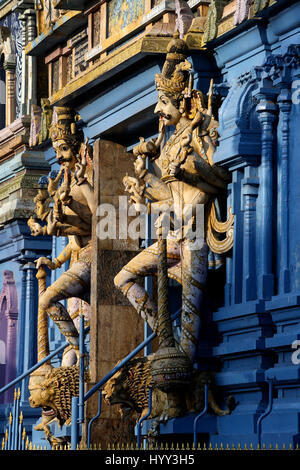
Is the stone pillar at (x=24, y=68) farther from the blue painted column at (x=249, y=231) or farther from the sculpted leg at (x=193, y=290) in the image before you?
the blue painted column at (x=249, y=231)

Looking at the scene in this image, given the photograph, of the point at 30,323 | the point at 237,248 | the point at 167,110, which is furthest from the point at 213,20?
the point at 30,323

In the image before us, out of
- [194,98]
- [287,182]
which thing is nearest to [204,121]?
[194,98]

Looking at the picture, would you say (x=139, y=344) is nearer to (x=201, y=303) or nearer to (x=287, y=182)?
(x=201, y=303)

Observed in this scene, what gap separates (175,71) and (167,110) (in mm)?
449

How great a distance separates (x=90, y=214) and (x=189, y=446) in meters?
4.68

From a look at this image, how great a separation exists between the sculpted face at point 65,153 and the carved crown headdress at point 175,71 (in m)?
3.38

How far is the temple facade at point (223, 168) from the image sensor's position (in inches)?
672

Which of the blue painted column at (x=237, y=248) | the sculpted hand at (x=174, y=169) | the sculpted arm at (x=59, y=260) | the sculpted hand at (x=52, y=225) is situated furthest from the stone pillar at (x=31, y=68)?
the blue painted column at (x=237, y=248)

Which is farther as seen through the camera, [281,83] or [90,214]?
[90,214]

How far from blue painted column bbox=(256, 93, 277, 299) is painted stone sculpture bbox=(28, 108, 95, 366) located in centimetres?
402

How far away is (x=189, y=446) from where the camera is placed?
699 inches

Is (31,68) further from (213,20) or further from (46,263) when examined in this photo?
(213,20)

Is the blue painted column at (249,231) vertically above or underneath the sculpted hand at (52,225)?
underneath

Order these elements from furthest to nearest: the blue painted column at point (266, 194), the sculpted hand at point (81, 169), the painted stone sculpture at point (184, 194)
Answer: the sculpted hand at point (81, 169), the painted stone sculpture at point (184, 194), the blue painted column at point (266, 194)
